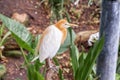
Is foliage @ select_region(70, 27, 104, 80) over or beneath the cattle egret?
beneath

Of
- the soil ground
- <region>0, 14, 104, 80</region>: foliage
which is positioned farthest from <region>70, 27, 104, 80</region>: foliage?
the soil ground

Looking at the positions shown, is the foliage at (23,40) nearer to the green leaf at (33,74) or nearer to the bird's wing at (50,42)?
the green leaf at (33,74)

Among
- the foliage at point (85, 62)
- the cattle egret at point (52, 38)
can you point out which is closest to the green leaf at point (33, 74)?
the cattle egret at point (52, 38)

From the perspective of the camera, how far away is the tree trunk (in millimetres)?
1811

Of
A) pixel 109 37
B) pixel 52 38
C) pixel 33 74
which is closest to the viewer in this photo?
pixel 52 38

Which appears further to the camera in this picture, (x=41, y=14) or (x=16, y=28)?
(x=41, y=14)

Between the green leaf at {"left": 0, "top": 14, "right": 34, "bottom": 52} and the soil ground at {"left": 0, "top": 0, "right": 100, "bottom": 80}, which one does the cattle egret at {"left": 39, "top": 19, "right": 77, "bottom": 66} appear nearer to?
the green leaf at {"left": 0, "top": 14, "right": 34, "bottom": 52}

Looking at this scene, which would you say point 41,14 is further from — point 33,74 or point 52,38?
point 52,38

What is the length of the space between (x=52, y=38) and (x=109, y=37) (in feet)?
1.37

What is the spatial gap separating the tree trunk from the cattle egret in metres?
0.30

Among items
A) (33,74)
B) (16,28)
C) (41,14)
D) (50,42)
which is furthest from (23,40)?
(41,14)

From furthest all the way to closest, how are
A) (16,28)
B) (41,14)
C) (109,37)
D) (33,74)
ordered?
1. (41,14)
2. (16,28)
3. (109,37)
4. (33,74)

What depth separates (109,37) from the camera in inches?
74.4

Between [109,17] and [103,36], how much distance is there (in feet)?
0.33
